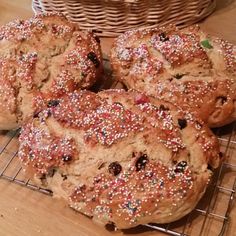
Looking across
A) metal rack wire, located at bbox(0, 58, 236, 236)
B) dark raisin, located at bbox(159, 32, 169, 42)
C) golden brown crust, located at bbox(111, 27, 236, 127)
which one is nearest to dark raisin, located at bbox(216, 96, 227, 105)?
golden brown crust, located at bbox(111, 27, 236, 127)

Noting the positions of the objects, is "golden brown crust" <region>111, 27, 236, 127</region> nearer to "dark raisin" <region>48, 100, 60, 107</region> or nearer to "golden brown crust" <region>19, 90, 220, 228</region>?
"golden brown crust" <region>19, 90, 220, 228</region>

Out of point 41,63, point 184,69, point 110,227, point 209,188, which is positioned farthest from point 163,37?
point 110,227

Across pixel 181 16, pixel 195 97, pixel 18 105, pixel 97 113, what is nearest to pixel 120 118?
pixel 97 113

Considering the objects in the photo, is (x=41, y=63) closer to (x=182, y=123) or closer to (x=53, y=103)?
(x=53, y=103)

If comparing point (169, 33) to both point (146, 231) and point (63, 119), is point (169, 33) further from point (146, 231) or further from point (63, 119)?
point (146, 231)

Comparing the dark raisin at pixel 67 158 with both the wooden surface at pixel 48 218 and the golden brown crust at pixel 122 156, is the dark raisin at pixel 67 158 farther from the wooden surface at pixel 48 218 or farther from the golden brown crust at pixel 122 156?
the wooden surface at pixel 48 218

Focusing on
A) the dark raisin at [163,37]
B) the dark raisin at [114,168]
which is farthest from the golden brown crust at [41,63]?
the dark raisin at [114,168]
